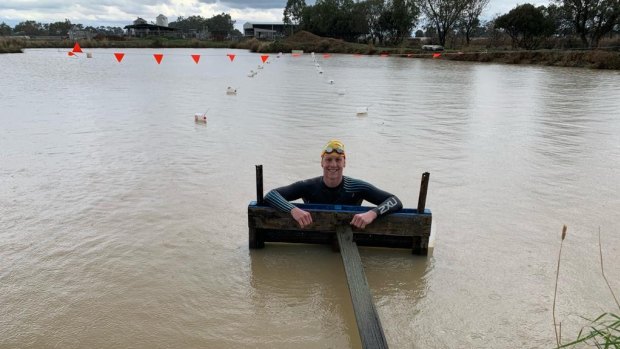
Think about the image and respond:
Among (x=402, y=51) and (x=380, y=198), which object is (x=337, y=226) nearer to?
(x=380, y=198)

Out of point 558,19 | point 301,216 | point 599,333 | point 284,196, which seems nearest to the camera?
point 599,333

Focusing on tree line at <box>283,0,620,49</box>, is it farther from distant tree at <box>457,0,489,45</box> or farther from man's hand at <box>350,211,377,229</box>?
man's hand at <box>350,211,377,229</box>

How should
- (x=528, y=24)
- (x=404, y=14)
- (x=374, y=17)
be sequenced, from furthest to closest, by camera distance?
(x=374, y=17), (x=404, y=14), (x=528, y=24)

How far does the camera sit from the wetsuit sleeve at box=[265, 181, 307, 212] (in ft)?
13.9

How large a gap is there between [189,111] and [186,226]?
827 centimetres

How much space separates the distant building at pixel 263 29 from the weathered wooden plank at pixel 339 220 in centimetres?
11666

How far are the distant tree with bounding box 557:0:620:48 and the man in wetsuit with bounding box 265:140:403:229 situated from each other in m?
50.8

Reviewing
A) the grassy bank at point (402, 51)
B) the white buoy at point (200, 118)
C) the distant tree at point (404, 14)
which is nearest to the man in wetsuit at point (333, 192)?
the white buoy at point (200, 118)

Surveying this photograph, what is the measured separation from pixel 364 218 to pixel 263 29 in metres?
133

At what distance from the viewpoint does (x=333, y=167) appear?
14.4ft

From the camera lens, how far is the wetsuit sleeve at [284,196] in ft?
13.9

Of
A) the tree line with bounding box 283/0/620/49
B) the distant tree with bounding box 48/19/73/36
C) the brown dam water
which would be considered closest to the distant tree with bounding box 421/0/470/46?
the tree line with bounding box 283/0/620/49

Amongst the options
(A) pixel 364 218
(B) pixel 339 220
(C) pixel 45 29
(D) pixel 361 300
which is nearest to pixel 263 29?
(C) pixel 45 29

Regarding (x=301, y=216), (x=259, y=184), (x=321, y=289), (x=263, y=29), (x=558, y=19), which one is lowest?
(x=321, y=289)
